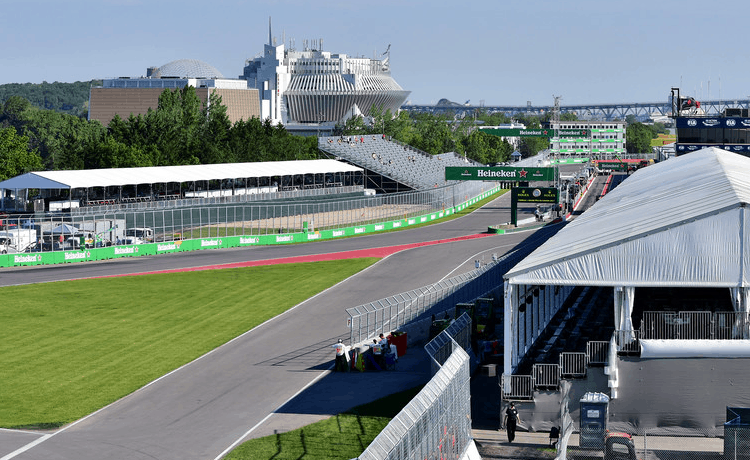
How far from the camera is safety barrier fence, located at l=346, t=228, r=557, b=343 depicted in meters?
43.2

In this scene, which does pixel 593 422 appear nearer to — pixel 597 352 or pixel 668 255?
pixel 597 352

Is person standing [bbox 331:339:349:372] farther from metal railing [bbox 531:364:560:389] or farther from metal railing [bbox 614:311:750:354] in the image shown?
metal railing [bbox 614:311:750:354]

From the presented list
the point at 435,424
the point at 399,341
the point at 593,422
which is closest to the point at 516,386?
the point at 593,422

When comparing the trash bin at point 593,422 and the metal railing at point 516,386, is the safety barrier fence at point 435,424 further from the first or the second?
the trash bin at point 593,422

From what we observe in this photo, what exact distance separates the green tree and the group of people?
72218 millimetres

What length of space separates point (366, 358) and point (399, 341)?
2685 mm

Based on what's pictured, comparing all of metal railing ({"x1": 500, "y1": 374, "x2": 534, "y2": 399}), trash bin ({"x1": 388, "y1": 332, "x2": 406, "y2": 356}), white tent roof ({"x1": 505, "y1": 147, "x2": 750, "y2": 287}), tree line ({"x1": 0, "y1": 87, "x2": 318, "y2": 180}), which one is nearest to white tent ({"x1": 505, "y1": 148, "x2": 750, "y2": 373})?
white tent roof ({"x1": 505, "y1": 147, "x2": 750, "y2": 287})

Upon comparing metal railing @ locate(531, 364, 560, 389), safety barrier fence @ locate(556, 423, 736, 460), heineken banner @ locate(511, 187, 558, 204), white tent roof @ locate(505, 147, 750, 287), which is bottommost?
safety barrier fence @ locate(556, 423, 736, 460)

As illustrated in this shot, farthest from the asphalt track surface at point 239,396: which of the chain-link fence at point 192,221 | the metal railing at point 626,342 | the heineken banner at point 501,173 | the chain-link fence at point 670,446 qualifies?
the heineken banner at point 501,173

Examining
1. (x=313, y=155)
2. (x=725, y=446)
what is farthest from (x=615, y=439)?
(x=313, y=155)

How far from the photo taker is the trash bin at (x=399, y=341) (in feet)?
133

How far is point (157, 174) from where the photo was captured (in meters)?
96.5

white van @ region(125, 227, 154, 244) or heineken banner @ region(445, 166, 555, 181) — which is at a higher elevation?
heineken banner @ region(445, 166, 555, 181)

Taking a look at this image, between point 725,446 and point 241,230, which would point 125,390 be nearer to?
point 725,446
